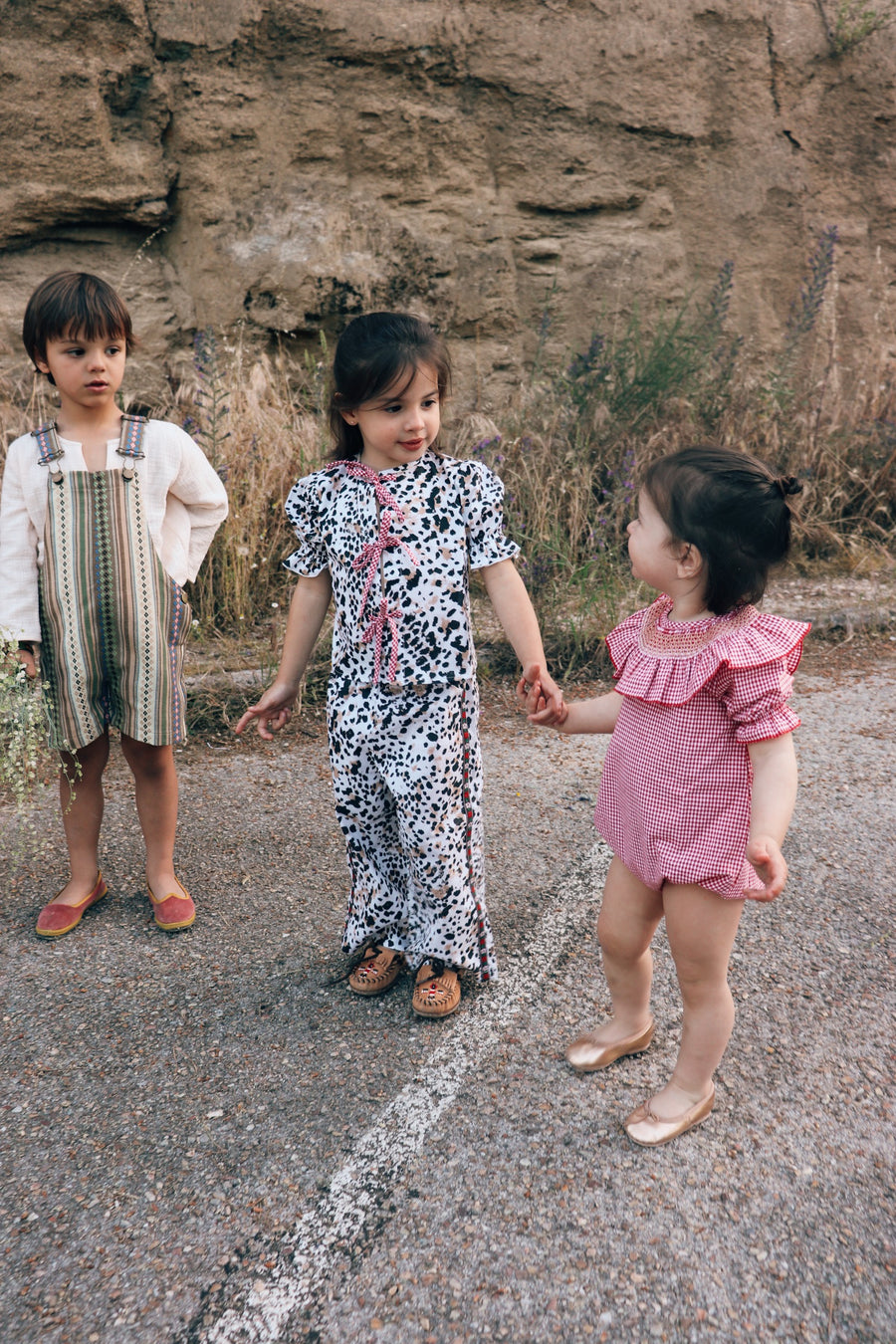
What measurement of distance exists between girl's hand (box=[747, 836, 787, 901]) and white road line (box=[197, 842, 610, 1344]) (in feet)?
2.83

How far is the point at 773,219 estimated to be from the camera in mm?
6918

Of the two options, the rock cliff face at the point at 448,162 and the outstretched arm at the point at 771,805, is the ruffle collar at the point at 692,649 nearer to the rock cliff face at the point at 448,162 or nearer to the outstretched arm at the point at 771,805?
the outstretched arm at the point at 771,805

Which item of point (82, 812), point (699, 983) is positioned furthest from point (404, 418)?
point (82, 812)

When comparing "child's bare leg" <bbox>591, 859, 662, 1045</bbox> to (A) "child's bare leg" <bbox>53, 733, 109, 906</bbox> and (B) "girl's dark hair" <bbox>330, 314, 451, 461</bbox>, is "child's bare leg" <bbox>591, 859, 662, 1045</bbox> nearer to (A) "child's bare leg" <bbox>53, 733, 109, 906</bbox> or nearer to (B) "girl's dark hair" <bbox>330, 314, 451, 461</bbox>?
(B) "girl's dark hair" <bbox>330, 314, 451, 461</bbox>

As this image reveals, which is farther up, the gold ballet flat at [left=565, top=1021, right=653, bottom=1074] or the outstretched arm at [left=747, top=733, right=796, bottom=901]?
the outstretched arm at [left=747, top=733, right=796, bottom=901]

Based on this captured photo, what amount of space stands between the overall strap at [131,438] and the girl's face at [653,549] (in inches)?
52.9

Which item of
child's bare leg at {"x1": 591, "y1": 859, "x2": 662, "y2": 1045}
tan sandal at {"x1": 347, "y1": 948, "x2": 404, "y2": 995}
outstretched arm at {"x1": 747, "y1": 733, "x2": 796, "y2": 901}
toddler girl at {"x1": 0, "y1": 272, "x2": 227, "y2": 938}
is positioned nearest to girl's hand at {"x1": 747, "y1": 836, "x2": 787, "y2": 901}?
outstretched arm at {"x1": 747, "y1": 733, "x2": 796, "y2": 901}

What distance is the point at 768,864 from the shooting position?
5.11 feet

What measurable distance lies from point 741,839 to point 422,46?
19.7 feet

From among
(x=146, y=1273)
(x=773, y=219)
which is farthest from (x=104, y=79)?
(x=146, y=1273)

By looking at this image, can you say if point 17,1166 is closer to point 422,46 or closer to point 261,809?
point 261,809

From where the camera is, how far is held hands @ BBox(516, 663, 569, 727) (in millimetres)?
2078

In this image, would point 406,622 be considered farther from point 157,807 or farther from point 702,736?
point 157,807

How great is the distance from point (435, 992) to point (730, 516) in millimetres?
1282
